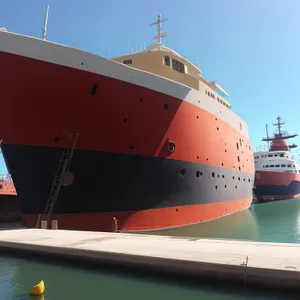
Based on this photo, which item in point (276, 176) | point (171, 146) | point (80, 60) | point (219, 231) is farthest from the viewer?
point (276, 176)

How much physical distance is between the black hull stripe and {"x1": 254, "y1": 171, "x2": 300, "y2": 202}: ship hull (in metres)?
27.8

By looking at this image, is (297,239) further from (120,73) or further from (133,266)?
(120,73)

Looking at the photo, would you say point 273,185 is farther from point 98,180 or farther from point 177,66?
point 98,180

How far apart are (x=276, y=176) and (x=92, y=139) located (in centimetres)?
3319

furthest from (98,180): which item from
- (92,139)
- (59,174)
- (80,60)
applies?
(80,60)

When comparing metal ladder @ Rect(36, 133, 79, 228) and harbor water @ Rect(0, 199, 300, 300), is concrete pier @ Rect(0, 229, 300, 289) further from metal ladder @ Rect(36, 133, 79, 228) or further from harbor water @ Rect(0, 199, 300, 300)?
metal ladder @ Rect(36, 133, 79, 228)

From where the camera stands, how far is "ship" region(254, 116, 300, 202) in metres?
39.1

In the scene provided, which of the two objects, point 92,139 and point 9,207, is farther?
point 9,207

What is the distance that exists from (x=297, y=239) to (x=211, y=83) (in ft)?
45.5

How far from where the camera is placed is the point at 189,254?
6.41 m

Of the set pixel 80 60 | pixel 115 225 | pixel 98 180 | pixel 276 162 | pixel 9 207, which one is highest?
pixel 80 60

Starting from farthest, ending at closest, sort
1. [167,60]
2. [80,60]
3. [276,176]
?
[276,176], [167,60], [80,60]

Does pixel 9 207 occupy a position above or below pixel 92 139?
below

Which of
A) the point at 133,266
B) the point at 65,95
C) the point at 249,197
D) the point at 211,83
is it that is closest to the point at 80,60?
the point at 65,95
